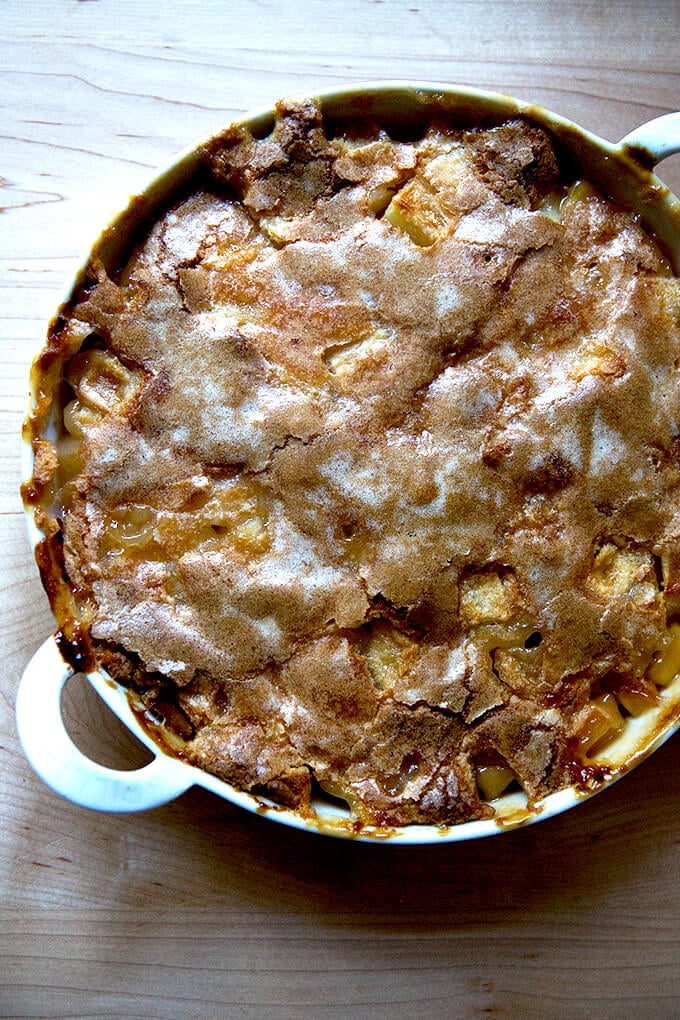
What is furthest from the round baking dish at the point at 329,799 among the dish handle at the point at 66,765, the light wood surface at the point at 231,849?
the light wood surface at the point at 231,849

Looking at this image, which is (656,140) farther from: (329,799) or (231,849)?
(231,849)

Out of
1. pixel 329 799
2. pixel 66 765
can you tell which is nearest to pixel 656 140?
pixel 329 799

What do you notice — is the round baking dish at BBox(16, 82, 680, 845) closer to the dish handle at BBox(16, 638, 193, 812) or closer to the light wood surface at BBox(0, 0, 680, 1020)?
the dish handle at BBox(16, 638, 193, 812)

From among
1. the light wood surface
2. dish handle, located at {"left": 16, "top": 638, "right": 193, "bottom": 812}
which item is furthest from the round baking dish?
the light wood surface

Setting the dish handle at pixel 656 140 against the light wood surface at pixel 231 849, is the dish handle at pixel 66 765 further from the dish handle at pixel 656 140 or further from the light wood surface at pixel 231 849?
the dish handle at pixel 656 140

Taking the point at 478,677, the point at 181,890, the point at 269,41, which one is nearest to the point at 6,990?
the point at 181,890

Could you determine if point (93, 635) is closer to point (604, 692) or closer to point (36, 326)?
point (36, 326)

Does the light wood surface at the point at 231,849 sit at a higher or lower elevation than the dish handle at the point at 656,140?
lower
